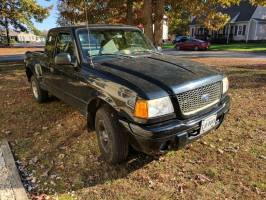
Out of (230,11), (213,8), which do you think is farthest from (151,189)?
(230,11)

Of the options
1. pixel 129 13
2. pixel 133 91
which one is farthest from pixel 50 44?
pixel 129 13

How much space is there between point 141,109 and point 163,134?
38 centimetres

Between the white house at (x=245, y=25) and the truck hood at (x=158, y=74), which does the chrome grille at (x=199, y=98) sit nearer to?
the truck hood at (x=158, y=74)

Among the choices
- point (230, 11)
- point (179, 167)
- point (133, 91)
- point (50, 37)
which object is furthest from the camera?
point (230, 11)

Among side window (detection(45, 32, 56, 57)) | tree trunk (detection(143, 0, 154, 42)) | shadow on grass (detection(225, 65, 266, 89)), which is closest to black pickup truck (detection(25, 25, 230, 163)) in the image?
side window (detection(45, 32, 56, 57))

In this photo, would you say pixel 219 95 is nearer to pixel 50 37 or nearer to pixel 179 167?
pixel 179 167

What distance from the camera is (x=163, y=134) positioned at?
10.4 ft

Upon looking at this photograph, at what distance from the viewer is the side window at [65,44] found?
4590mm

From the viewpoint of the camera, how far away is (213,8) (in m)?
13.9

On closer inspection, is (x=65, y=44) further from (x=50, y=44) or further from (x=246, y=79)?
(x=246, y=79)

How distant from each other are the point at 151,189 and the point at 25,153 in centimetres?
222

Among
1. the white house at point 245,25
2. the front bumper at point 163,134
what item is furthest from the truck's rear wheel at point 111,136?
the white house at point 245,25

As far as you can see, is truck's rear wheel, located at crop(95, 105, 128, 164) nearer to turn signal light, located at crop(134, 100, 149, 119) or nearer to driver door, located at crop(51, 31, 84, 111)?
turn signal light, located at crop(134, 100, 149, 119)

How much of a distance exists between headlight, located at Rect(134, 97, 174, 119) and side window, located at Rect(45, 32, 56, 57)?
3.16m
